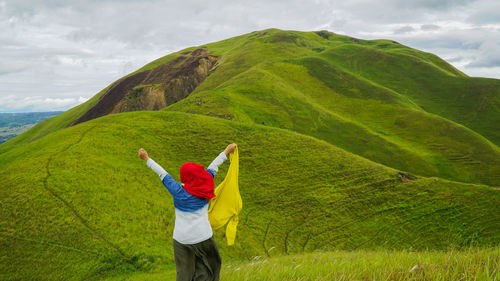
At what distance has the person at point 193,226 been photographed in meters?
4.50

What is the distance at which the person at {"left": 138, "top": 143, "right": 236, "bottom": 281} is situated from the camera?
4.50 metres

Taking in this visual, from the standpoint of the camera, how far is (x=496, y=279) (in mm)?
2807

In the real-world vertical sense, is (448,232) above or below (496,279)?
below

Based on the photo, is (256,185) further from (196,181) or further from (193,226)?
(196,181)

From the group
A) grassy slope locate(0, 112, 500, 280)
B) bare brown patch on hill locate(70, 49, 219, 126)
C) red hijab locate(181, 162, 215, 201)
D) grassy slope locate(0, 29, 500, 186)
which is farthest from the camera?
bare brown patch on hill locate(70, 49, 219, 126)

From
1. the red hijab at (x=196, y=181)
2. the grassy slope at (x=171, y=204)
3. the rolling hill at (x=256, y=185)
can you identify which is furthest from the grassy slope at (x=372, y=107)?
the red hijab at (x=196, y=181)

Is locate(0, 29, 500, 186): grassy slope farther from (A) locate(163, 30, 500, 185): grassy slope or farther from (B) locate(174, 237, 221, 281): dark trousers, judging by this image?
(B) locate(174, 237, 221, 281): dark trousers

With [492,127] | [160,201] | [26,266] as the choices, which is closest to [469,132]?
Answer: [492,127]

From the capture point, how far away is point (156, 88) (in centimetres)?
8306

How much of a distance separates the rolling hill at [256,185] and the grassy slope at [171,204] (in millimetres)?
86

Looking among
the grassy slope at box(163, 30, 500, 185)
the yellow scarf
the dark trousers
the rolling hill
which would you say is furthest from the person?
the grassy slope at box(163, 30, 500, 185)

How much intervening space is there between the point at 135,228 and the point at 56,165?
28.7ft

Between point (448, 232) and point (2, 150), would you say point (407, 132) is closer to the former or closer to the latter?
point (448, 232)

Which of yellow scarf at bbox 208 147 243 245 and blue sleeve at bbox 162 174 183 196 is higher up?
blue sleeve at bbox 162 174 183 196
